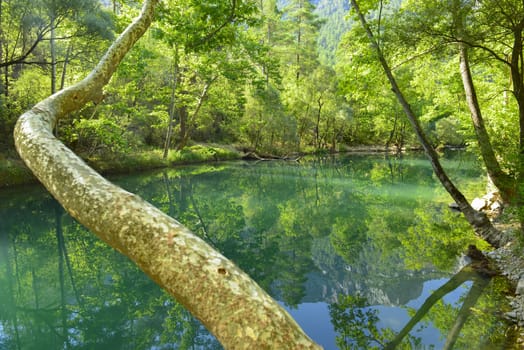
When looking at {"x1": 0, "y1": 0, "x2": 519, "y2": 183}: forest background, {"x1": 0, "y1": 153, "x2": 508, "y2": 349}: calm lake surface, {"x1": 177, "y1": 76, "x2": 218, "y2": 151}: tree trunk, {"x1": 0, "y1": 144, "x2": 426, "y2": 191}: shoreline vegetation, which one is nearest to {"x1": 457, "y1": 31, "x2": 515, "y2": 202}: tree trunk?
{"x1": 0, "y1": 0, "x2": 519, "y2": 183}: forest background

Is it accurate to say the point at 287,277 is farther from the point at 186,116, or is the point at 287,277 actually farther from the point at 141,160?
the point at 186,116

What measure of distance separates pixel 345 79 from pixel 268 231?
4370mm

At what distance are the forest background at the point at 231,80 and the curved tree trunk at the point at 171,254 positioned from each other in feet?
12.2

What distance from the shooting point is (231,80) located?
24.2 metres

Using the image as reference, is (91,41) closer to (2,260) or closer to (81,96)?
(2,260)

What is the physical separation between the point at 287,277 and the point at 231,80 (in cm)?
2015

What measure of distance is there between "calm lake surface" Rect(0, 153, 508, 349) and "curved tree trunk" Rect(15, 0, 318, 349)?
305 centimetres

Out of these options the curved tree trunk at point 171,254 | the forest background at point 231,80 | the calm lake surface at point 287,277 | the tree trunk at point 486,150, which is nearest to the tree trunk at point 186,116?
the forest background at point 231,80

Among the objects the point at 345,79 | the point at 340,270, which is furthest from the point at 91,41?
the point at 340,270

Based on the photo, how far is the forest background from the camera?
687 centimetres

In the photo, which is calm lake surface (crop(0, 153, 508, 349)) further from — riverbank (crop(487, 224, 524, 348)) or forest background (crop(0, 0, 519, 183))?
forest background (crop(0, 0, 519, 183))

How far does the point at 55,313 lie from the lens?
4793mm

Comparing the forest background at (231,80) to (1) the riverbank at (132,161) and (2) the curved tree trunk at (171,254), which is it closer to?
(1) the riverbank at (132,161)

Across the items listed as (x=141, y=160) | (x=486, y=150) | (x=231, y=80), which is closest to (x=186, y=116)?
(x=231, y=80)
